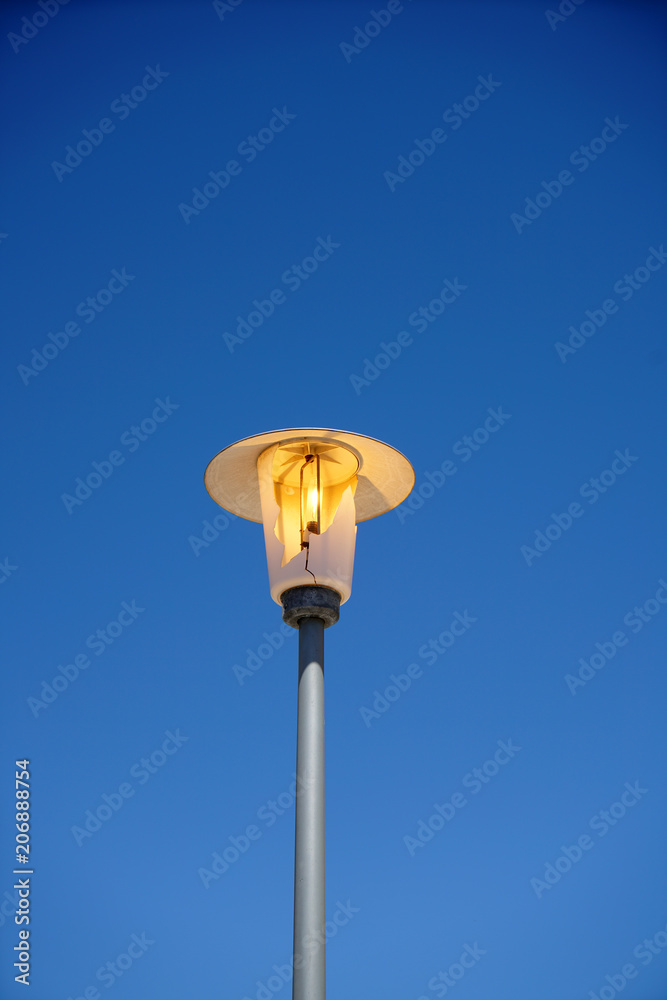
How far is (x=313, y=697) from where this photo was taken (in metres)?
3.38

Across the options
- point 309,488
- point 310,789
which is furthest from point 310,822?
point 309,488

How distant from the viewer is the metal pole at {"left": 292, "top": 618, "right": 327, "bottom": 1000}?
9.54 feet

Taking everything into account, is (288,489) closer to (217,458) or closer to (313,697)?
(217,458)

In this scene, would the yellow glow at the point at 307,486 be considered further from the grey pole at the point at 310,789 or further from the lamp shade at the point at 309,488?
the grey pole at the point at 310,789

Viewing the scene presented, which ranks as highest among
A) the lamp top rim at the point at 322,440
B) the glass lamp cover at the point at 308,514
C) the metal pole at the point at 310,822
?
the lamp top rim at the point at 322,440

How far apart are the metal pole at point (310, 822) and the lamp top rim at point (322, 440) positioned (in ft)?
2.38

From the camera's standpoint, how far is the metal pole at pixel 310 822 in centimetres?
291

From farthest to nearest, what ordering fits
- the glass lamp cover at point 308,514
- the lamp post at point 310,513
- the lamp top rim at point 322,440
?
the lamp top rim at point 322,440 → the glass lamp cover at point 308,514 → the lamp post at point 310,513

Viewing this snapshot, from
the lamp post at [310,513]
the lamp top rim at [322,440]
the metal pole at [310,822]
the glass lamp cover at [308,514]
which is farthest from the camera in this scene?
the lamp top rim at [322,440]

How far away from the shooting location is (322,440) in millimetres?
3715

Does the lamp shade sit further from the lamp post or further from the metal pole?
the metal pole

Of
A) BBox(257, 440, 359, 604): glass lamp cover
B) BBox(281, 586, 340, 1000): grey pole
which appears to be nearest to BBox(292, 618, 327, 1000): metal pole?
BBox(281, 586, 340, 1000): grey pole

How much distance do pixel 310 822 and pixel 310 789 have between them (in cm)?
11

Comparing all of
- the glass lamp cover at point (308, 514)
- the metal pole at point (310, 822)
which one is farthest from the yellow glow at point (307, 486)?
the metal pole at point (310, 822)
